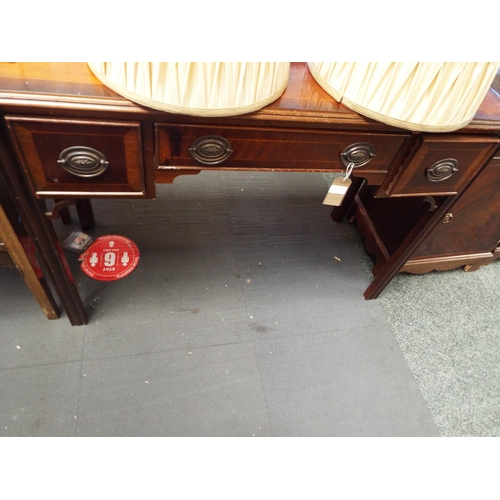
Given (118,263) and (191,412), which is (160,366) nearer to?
(191,412)

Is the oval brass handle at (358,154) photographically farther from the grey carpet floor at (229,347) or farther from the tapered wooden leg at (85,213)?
the tapered wooden leg at (85,213)

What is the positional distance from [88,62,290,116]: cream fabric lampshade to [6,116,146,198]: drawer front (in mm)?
66

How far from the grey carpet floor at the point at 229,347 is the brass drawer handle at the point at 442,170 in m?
0.53

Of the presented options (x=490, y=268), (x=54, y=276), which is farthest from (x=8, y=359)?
(x=490, y=268)

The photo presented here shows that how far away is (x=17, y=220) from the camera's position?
0.77 metres

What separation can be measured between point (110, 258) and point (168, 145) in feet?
2.13

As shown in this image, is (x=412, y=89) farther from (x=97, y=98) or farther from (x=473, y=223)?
(x=473, y=223)

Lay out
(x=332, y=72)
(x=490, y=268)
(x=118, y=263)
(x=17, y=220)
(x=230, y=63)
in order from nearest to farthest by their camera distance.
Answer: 1. (x=230, y=63)
2. (x=332, y=72)
3. (x=17, y=220)
4. (x=118, y=263)
5. (x=490, y=268)

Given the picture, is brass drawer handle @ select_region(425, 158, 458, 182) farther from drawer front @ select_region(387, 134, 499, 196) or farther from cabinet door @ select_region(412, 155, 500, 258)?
cabinet door @ select_region(412, 155, 500, 258)

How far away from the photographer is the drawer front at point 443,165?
74 cm

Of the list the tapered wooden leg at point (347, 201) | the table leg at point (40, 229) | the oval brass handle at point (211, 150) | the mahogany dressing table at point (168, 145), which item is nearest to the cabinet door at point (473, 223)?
the mahogany dressing table at point (168, 145)

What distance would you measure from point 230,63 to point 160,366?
2.57 feet

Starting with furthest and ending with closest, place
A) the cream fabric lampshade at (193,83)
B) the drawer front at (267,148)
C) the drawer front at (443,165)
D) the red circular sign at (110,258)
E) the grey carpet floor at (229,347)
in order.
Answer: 1. the red circular sign at (110,258)
2. the grey carpet floor at (229,347)
3. the drawer front at (443,165)
4. the drawer front at (267,148)
5. the cream fabric lampshade at (193,83)

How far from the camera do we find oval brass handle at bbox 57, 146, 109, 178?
0.61m
